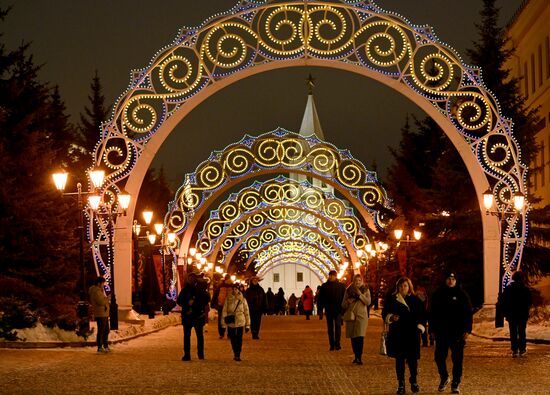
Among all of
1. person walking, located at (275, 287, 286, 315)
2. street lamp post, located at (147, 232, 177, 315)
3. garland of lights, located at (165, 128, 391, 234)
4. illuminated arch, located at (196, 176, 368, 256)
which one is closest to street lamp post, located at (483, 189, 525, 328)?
street lamp post, located at (147, 232, 177, 315)

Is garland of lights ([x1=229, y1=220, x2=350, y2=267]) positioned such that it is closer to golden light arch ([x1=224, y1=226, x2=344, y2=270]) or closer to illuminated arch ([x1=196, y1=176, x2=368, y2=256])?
golden light arch ([x1=224, y1=226, x2=344, y2=270])

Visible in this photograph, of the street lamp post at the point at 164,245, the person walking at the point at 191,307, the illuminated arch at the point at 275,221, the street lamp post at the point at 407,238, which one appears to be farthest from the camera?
the illuminated arch at the point at 275,221

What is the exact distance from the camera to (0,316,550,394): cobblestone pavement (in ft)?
50.7

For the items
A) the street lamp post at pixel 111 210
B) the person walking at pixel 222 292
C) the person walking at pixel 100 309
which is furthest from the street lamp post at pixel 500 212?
the person walking at pixel 100 309

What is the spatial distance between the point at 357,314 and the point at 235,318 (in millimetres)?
2348

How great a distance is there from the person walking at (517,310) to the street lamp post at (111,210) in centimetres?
1091

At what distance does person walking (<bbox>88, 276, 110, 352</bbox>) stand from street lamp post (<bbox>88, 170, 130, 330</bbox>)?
5.37 m

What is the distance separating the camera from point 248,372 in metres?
18.5

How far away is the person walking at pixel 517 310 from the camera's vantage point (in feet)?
70.8

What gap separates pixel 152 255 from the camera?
1649 inches

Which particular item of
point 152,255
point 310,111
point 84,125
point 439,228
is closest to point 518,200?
point 439,228

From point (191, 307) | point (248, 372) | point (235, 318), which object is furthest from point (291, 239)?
point (248, 372)

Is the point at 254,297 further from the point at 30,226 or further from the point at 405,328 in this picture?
the point at 405,328

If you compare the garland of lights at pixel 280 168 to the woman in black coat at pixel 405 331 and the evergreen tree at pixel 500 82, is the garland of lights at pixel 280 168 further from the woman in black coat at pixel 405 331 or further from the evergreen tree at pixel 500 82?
the woman in black coat at pixel 405 331
